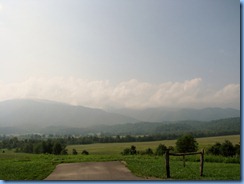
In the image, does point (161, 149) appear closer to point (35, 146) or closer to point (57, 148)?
point (57, 148)

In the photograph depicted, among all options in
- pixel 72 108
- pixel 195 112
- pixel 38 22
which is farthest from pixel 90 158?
pixel 38 22

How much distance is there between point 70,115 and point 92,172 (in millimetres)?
1880

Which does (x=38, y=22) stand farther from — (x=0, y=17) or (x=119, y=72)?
(x=119, y=72)

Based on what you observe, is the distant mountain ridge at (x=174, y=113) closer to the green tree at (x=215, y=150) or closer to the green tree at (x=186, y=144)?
the green tree at (x=186, y=144)

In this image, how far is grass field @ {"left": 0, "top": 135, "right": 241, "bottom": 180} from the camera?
30.0 ft

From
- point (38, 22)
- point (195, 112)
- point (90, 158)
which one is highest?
point (38, 22)

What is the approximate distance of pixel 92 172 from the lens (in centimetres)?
934

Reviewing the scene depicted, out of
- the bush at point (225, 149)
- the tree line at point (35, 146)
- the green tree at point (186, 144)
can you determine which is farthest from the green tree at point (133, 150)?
the bush at point (225, 149)

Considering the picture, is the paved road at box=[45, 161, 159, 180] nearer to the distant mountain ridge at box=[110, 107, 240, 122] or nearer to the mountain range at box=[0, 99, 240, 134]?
the mountain range at box=[0, 99, 240, 134]

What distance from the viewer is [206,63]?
1045 centimetres

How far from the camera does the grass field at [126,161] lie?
9.16 m

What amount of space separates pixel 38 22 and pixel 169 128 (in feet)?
15.8

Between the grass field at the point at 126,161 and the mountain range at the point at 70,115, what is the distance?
2.23 ft

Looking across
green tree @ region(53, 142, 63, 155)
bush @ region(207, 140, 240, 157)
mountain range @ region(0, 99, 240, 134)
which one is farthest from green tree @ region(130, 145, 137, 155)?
bush @ region(207, 140, 240, 157)
